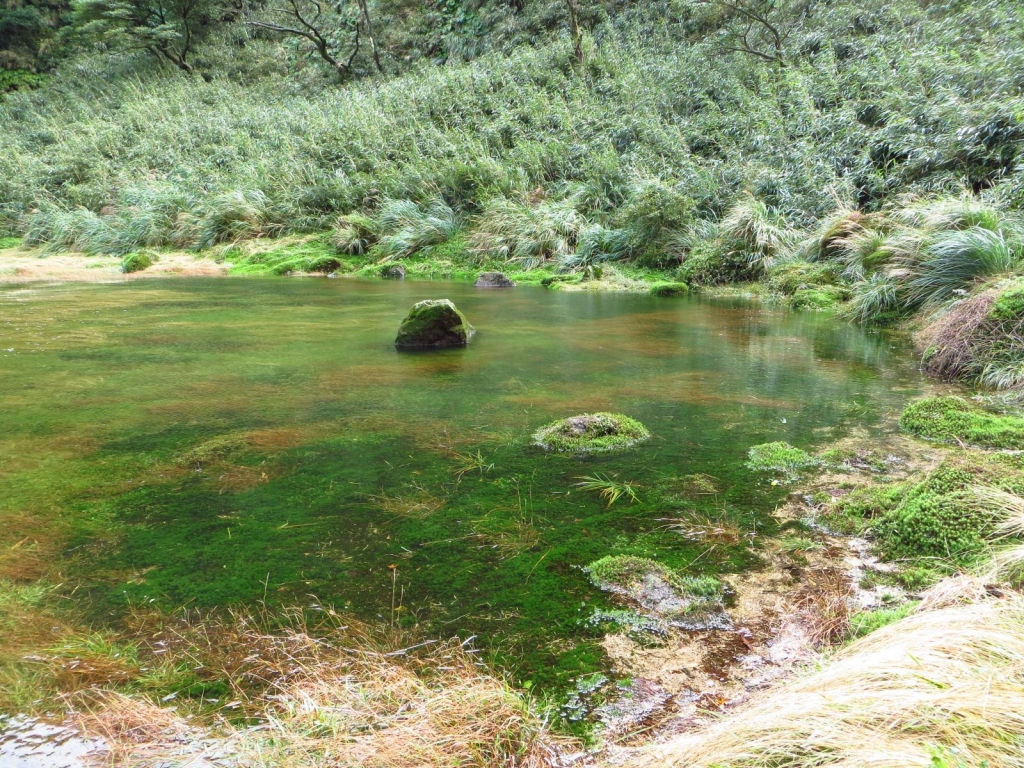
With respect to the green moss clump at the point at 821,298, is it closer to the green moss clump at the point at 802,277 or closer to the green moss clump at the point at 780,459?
the green moss clump at the point at 802,277

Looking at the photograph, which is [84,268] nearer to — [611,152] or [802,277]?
[611,152]

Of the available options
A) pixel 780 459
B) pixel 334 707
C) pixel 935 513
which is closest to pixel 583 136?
pixel 780 459

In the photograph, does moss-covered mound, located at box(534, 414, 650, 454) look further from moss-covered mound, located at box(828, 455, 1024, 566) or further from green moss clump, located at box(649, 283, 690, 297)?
green moss clump, located at box(649, 283, 690, 297)

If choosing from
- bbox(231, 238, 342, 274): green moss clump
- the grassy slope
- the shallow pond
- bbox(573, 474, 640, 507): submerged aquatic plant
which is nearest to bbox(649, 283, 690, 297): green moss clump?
the grassy slope

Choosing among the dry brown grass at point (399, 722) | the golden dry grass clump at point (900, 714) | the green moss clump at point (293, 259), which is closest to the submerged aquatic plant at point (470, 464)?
the dry brown grass at point (399, 722)

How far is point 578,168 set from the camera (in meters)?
14.9

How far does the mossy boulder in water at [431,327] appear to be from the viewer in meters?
6.46

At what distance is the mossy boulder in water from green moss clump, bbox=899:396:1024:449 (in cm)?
383

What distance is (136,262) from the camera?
45.3 feet

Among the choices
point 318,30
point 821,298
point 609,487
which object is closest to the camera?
point 609,487

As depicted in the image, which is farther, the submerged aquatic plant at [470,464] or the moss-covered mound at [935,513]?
the submerged aquatic plant at [470,464]

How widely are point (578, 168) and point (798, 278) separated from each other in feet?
21.4

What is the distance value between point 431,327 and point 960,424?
4.21 meters

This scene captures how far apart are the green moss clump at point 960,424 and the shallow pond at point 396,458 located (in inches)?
13.1
